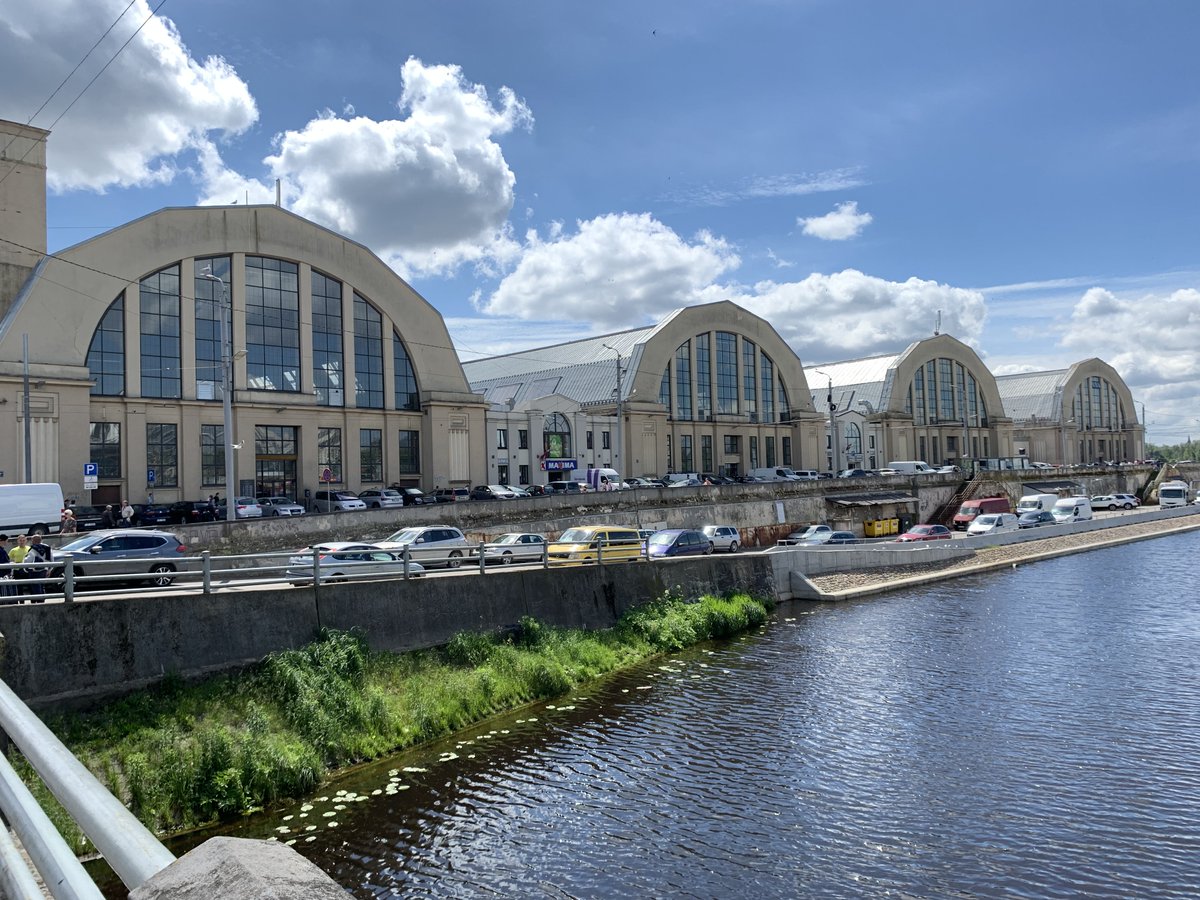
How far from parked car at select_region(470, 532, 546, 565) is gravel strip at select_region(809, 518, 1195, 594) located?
1355 cm

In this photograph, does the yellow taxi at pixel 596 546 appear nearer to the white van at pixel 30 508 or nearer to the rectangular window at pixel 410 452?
the white van at pixel 30 508

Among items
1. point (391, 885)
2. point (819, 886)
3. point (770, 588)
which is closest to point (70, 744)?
point (391, 885)

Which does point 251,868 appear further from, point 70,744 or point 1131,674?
point 1131,674

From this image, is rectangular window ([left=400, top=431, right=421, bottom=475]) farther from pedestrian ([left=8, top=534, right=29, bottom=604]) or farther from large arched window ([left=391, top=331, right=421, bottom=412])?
pedestrian ([left=8, top=534, right=29, bottom=604])

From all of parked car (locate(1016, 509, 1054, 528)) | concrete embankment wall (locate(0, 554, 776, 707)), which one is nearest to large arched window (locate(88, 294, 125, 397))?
concrete embankment wall (locate(0, 554, 776, 707))

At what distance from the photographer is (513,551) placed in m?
23.4

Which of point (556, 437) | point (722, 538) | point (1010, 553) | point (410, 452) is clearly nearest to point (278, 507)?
point (410, 452)

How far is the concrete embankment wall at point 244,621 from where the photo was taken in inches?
532

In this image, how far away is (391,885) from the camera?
1109 cm

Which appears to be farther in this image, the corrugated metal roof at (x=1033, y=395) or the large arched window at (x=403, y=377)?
the corrugated metal roof at (x=1033, y=395)

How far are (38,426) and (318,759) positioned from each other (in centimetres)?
3540

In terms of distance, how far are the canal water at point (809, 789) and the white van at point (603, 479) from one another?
34120 mm

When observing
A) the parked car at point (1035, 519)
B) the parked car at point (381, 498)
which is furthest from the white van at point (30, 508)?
the parked car at point (1035, 519)

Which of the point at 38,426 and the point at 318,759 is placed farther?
the point at 38,426
